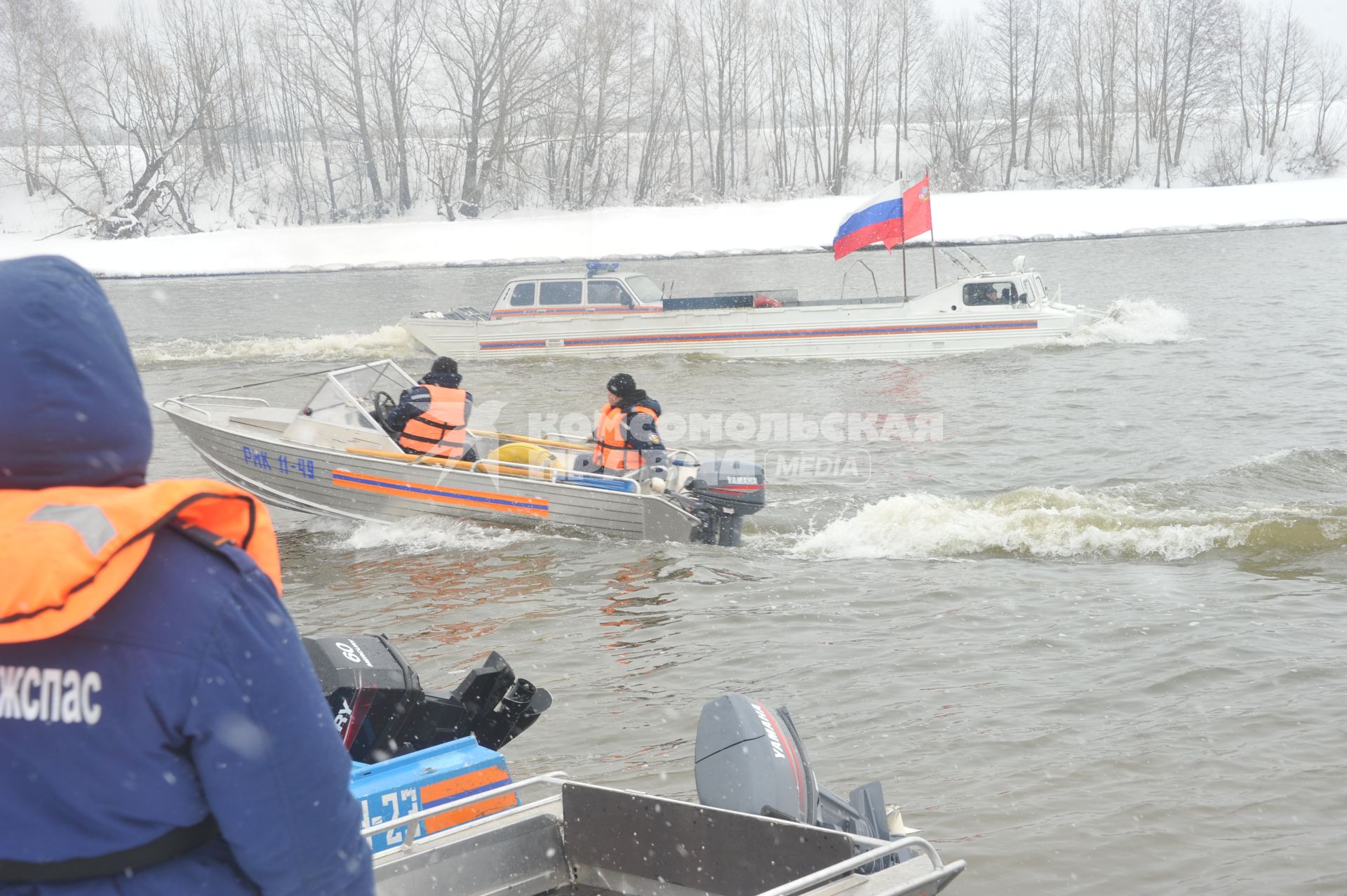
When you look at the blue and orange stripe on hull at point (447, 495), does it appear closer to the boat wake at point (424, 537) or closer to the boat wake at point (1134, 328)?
the boat wake at point (424, 537)

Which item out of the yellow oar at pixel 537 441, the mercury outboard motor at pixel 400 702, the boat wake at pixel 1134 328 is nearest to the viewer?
the mercury outboard motor at pixel 400 702

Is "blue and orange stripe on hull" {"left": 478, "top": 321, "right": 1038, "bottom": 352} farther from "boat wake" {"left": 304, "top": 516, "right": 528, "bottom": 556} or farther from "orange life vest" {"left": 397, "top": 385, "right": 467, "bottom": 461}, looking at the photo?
"boat wake" {"left": 304, "top": 516, "right": 528, "bottom": 556}

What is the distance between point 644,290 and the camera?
20500 mm

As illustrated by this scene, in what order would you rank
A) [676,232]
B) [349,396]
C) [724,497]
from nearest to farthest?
[724,497], [349,396], [676,232]

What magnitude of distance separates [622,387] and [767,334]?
33.0 ft

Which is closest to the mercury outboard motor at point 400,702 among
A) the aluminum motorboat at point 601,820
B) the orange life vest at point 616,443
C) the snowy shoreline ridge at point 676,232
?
the aluminum motorboat at point 601,820

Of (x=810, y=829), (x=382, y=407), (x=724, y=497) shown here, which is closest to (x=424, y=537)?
(x=382, y=407)

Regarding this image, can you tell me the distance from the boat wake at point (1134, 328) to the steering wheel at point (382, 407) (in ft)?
42.3

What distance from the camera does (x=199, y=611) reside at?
1502 millimetres

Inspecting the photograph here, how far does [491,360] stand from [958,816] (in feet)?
52.7

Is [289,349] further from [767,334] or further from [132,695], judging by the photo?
[132,695]

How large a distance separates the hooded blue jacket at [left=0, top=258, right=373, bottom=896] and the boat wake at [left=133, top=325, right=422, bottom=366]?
2115 centimetres

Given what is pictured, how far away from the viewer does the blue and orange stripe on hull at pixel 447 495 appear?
10461mm

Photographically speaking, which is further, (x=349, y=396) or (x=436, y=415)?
(x=349, y=396)
